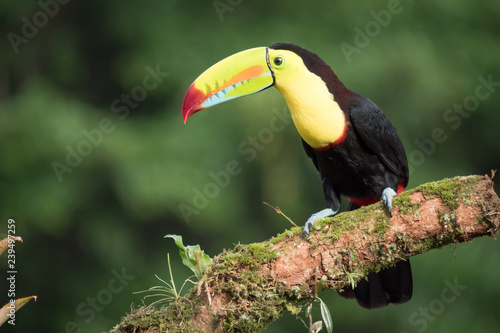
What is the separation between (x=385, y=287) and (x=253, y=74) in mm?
1128

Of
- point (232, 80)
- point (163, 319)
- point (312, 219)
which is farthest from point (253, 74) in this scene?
point (163, 319)

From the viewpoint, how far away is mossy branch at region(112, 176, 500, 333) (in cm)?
240

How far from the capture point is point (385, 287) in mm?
3062

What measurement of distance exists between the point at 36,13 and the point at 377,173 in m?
4.01

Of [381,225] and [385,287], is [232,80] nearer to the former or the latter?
[381,225]

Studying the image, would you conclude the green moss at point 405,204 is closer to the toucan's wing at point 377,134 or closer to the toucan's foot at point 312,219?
the toucan's foot at point 312,219

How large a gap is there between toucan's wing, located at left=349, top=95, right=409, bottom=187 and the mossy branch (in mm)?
653

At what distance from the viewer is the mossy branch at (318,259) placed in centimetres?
240

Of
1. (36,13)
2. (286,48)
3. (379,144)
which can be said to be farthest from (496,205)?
(36,13)

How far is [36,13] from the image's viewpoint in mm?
6016

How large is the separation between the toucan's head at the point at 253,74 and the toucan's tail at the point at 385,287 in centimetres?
94

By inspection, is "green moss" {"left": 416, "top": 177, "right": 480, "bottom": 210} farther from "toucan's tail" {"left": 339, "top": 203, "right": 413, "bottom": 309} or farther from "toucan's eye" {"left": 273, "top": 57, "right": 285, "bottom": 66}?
"toucan's eye" {"left": 273, "top": 57, "right": 285, "bottom": 66}

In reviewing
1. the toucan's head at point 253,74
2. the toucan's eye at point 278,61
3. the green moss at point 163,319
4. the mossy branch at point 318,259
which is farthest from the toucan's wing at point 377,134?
the green moss at point 163,319

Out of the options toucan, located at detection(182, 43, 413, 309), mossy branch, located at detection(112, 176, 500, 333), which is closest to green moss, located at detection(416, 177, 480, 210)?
mossy branch, located at detection(112, 176, 500, 333)
